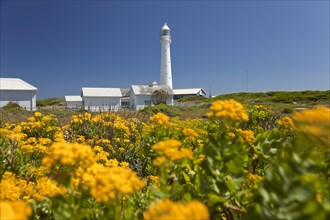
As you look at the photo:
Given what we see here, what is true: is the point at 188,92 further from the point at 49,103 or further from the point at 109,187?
the point at 109,187

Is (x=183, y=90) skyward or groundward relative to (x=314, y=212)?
skyward

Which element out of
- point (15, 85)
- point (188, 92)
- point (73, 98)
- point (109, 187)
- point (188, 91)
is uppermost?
point (188, 91)

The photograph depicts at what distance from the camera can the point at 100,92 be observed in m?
48.8

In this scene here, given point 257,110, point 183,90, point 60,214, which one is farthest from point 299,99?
point 60,214

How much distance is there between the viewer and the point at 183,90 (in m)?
80.2

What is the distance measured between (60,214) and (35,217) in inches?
27.3

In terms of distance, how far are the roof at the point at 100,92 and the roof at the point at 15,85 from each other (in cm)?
939

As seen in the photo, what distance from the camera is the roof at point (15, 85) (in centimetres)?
3800

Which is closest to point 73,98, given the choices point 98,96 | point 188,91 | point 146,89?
point 98,96

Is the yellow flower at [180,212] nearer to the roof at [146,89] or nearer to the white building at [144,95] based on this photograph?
the white building at [144,95]

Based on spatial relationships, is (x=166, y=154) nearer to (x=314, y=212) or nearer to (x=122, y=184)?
(x=122, y=184)

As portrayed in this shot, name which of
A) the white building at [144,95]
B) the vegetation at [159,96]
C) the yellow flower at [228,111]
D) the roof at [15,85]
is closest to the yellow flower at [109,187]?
the yellow flower at [228,111]

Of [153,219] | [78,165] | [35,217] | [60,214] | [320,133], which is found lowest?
[35,217]

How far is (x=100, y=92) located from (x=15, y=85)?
45.9ft
